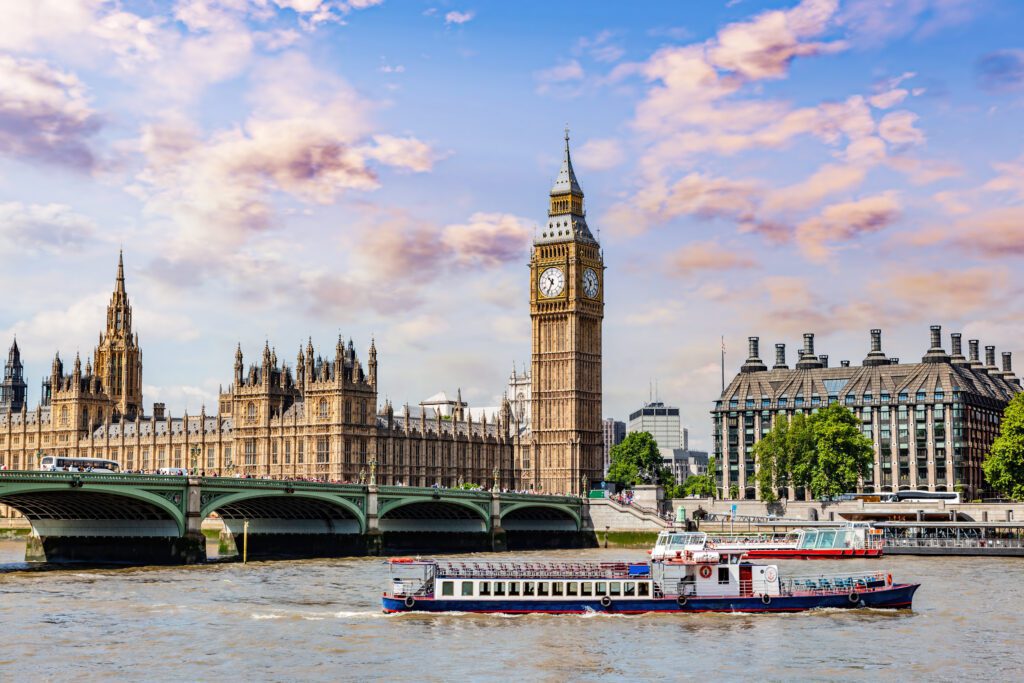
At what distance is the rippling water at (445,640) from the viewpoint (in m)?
43.9

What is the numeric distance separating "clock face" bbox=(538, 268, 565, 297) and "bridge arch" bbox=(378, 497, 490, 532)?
2013 inches

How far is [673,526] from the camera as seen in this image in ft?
385

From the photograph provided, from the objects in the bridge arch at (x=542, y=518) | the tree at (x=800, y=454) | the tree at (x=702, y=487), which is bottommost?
the bridge arch at (x=542, y=518)

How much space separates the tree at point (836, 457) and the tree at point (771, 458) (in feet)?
13.4

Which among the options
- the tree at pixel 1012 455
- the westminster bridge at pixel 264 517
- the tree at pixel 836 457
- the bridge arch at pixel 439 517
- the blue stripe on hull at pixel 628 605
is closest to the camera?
the blue stripe on hull at pixel 628 605

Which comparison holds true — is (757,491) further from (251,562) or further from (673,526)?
→ (251,562)

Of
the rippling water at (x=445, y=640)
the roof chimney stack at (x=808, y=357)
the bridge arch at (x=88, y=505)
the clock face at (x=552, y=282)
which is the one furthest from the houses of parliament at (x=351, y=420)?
the rippling water at (x=445, y=640)

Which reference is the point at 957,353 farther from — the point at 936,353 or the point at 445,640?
the point at 445,640

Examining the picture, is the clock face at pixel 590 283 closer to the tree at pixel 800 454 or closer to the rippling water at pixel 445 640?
the tree at pixel 800 454

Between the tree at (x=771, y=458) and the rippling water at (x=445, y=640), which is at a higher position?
the tree at (x=771, y=458)

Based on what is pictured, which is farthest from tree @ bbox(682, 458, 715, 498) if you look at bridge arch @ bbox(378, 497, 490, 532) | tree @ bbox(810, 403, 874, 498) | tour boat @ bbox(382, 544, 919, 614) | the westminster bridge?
tour boat @ bbox(382, 544, 919, 614)

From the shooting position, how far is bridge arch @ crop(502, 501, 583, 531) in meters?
117

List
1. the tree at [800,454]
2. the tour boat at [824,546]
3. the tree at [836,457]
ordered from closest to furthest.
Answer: the tour boat at [824,546], the tree at [836,457], the tree at [800,454]

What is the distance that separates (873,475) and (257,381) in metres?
74.5
